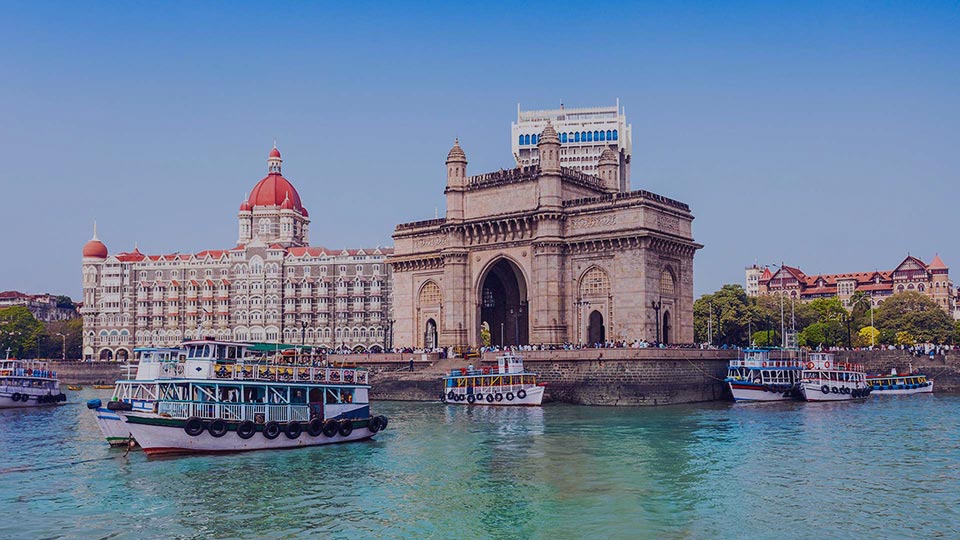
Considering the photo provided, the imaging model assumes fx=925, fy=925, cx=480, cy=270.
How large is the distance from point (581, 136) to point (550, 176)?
6281cm

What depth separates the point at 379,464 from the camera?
3441 centimetres

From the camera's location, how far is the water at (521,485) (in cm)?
2420

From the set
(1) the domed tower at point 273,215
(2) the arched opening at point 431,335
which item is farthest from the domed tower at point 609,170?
(1) the domed tower at point 273,215

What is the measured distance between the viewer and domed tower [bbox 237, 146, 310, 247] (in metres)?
127

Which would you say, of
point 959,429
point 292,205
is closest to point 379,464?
point 959,429

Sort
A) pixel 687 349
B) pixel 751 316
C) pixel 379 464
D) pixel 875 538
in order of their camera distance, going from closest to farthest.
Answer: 1. pixel 875 538
2. pixel 379 464
3. pixel 687 349
4. pixel 751 316

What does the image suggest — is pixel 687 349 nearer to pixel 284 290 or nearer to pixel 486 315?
pixel 486 315

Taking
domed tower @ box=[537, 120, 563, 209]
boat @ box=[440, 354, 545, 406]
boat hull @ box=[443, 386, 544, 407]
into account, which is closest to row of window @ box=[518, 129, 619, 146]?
domed tower @ box=[537, 120, 563, 209]

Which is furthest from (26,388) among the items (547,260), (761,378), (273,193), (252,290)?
(273,193)

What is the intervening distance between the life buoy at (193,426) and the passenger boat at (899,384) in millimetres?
52229

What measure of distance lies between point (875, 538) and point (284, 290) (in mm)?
104444

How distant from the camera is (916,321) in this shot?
10112 cm

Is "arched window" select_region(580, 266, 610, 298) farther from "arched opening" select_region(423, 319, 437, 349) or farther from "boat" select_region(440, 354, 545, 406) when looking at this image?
"arched opening" select_region(423, 319, 437, 349)

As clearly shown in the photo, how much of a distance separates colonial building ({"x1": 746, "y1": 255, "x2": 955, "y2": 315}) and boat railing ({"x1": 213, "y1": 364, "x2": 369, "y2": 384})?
103 m
